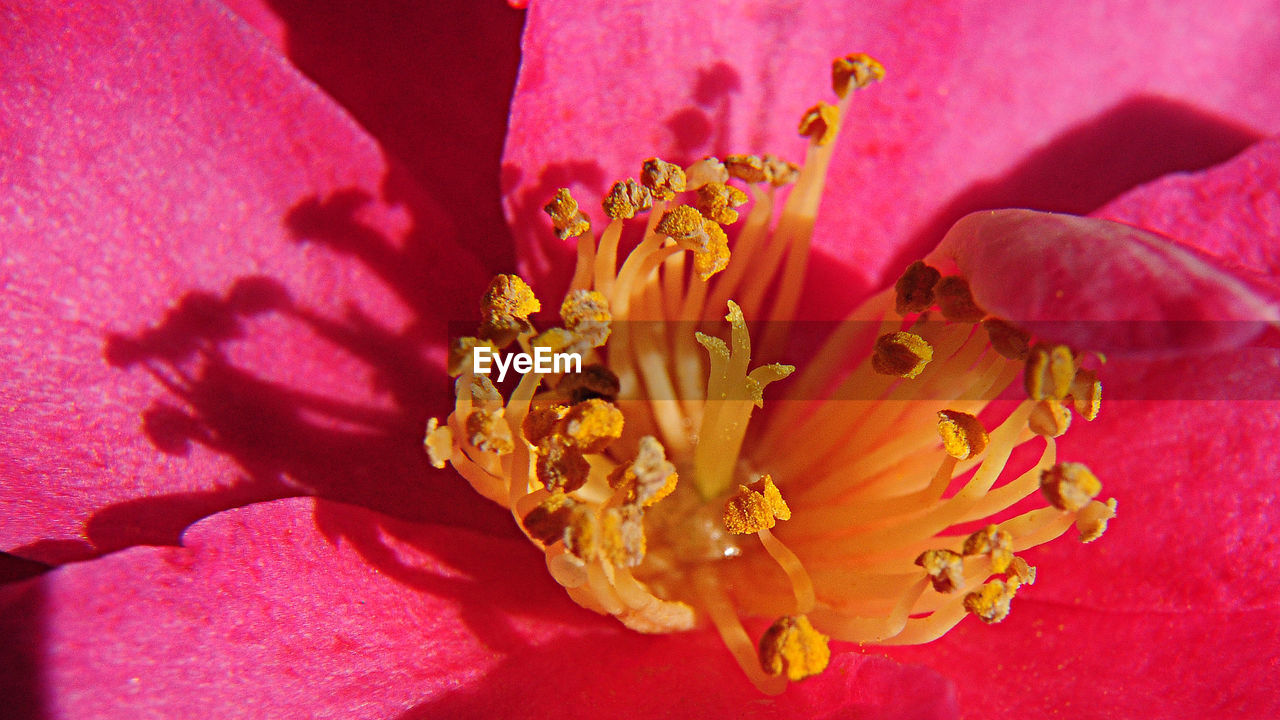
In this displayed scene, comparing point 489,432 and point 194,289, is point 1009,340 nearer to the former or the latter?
point 489,432

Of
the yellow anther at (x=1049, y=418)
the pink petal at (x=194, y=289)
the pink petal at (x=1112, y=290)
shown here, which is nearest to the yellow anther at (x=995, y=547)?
the yellow anther at (x=1049, y=418)

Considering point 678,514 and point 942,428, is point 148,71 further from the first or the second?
point 942,428

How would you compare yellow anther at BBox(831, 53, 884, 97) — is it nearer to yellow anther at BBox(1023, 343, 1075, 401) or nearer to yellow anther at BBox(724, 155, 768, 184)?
yellow anther at BBox(724, 155, 768, 184)

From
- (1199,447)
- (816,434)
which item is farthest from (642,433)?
(1199,447)

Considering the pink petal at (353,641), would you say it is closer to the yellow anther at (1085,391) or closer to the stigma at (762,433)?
the stigma at (762,433)

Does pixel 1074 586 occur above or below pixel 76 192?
below

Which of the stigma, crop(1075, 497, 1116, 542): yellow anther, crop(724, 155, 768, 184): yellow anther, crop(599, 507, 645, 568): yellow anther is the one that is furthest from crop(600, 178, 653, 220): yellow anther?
crop(1075, 497, 1116, 542): yellow anther

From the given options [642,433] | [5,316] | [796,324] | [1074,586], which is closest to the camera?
[5,316]

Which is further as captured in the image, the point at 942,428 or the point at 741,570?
the point at 741,570
